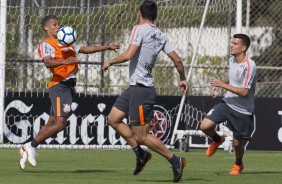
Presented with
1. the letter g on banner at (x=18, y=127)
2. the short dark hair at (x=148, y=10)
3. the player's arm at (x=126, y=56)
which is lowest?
the letter g on banner at (x=18, y=127)

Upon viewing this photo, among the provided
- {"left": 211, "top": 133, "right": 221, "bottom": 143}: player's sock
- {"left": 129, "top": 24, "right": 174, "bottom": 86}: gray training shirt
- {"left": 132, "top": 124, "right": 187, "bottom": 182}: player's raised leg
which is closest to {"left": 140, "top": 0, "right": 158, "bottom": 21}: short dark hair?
{"left": 129, "top": 24, "right": 174, "bottom": 86}: gray training shirt

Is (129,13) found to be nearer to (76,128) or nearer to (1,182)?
(76,128)

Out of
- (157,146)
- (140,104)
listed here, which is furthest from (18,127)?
(157,146)

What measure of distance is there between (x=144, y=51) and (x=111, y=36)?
903 centimetres

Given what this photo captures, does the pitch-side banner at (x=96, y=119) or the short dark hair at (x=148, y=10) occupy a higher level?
the short dark hair at (x=148, y=10)

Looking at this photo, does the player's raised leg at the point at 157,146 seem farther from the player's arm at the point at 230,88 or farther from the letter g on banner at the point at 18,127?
the letter g on banner at the point at 18,127

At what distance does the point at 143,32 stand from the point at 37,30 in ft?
30.2

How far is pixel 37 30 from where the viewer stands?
21734 millimetres

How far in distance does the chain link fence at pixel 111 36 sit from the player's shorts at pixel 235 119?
252 inches

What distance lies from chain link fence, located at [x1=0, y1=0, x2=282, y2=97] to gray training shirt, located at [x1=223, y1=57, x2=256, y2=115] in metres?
6.54

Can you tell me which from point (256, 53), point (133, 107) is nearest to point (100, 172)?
point (133, 107)

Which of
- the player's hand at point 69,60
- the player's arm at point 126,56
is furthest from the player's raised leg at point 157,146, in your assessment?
the player's hand at point 69,60

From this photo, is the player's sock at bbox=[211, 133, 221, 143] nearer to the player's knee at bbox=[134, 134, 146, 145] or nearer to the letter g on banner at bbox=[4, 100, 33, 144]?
the player's knee at bbox=[134, 134, 146, 145]

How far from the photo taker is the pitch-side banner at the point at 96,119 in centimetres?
2055
